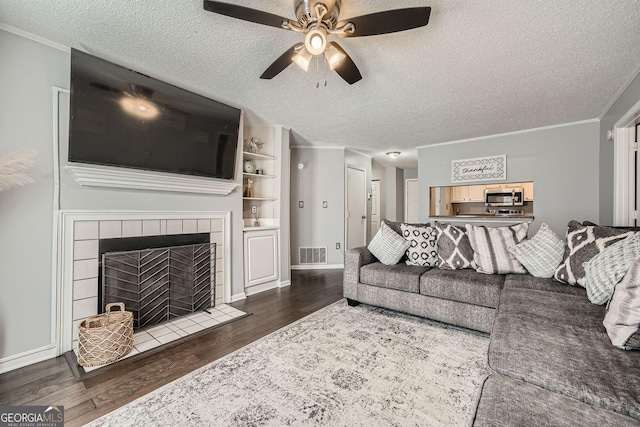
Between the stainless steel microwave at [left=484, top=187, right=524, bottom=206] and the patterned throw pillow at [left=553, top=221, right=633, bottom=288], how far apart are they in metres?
3.61

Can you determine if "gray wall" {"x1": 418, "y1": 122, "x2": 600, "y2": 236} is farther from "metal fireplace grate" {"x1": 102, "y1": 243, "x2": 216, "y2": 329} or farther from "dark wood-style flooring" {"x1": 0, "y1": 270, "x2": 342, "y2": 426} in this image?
"metal fireplace grate" {"x1": 102, "y1": 243, "x2": 216, "y2": 329}

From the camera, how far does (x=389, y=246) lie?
9.55ft

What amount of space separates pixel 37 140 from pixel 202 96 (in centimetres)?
131

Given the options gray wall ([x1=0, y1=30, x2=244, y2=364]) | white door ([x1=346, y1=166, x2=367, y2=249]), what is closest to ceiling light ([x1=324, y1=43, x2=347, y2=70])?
gray wall ([x1=0, y1=30, x2=244, y2=364])

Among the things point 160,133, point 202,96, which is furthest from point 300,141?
point 160,133

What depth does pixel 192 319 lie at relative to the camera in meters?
2.59

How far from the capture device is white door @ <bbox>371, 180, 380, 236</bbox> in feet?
22.9

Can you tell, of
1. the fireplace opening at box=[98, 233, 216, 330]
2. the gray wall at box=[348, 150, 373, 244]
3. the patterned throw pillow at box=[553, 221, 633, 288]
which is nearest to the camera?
the patterned throw pillow at box=[553, 221, 633, 288]

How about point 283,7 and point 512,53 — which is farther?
point 512,53

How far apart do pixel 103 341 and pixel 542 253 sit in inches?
135

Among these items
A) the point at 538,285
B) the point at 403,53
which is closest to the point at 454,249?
the point at 538,285

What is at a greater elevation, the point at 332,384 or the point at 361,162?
the point at 361,162

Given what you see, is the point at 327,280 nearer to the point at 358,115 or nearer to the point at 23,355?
the point at 358,115

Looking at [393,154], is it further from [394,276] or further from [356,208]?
[394,276]
